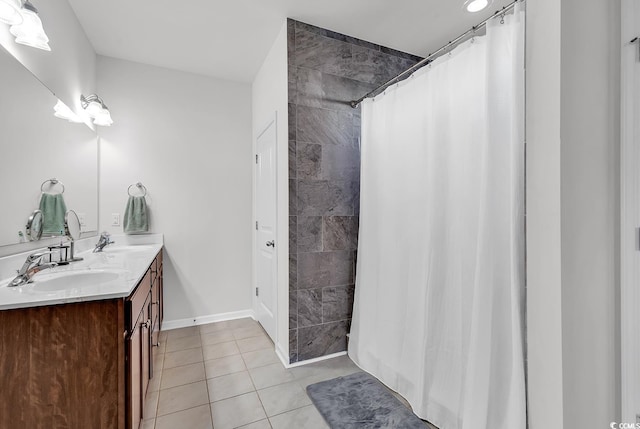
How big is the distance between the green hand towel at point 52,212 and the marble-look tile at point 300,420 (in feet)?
5.86

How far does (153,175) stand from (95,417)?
88.4 inches

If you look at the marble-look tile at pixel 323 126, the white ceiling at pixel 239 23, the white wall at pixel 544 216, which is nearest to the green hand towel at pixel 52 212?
the white ceiling at pixel 239 23

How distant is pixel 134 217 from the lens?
107 inches

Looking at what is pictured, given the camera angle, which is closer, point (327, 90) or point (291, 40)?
point (291, 40)

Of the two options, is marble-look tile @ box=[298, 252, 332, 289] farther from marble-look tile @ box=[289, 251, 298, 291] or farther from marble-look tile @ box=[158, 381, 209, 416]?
marble-look tile @ box=[158, 381, 209, 416]

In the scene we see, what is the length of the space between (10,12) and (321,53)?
178 cm

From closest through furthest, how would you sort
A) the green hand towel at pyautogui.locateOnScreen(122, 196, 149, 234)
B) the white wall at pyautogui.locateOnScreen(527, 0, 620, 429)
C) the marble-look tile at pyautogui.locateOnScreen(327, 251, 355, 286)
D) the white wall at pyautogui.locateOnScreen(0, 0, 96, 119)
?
1. the white wall at pyautogui.locateOnScreen(527, 0, 620, 429)
2. the white wall at pyautogui.locateOnScreen(0, 0, 96, 119)
3. the marble-look tile at pyautogui.locateOnScreen(327, 251, 355, 286)
4. the green hand towel at pyautogui.locateOnScreen(122, 196, 149, 234)

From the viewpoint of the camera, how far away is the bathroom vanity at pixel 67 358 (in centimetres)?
107

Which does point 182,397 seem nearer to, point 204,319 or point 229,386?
point 229,386

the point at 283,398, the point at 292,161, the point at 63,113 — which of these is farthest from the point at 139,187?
the point at 283,398

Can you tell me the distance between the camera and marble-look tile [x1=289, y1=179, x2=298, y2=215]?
2.20 m

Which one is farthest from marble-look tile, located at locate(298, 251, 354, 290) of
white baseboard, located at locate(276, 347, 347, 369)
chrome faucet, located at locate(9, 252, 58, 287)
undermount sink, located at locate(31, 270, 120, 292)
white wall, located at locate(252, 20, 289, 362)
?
chrome faucet, located at locate(9, 252, 58, 287)

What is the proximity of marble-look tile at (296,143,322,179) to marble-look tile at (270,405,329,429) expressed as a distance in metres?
1.56

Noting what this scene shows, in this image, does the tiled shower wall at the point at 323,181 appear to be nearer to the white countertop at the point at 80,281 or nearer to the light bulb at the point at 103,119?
the white countertop at the point at 80,281
